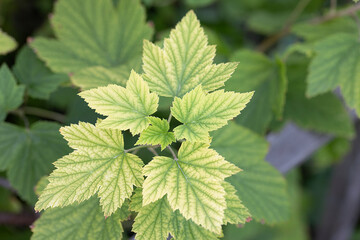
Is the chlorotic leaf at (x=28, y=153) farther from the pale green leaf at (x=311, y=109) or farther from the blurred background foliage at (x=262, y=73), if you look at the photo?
the pale green leaf at (x=311, y=109)

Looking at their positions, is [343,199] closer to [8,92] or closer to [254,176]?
[254,176]

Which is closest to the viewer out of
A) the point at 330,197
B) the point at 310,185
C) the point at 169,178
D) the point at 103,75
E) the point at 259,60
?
the point at 169,178

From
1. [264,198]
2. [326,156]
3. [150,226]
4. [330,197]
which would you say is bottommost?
[330,197]

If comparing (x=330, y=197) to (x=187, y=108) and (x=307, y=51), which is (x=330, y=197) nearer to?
(x=307, y=51)

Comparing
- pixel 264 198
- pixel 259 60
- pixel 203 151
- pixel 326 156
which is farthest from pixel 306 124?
pixel 203 151

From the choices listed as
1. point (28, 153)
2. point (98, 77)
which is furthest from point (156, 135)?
point (28, 153)

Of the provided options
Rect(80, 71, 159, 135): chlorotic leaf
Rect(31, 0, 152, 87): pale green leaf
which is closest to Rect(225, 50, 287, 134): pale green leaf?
Rect(31, 0, 152, 87): pale green leaf
